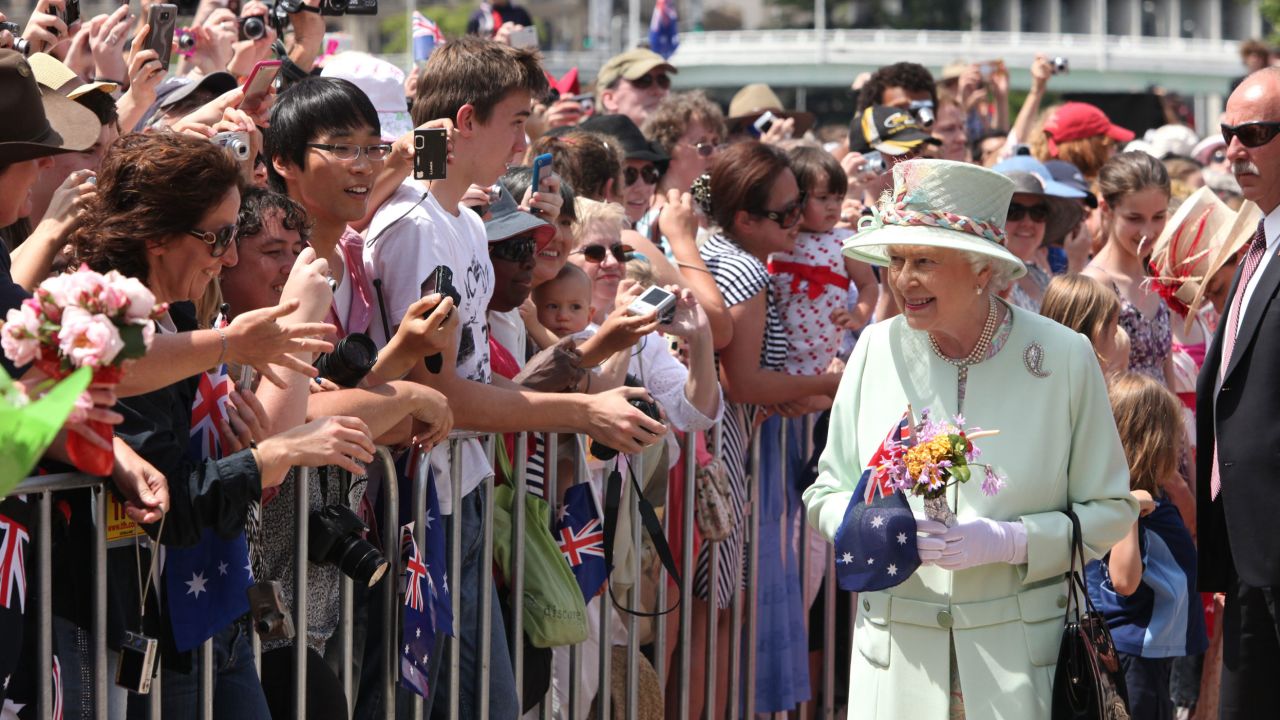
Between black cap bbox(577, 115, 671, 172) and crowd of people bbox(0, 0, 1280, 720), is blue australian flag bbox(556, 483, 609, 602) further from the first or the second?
black cap bbox(577, 115, 671, 172)

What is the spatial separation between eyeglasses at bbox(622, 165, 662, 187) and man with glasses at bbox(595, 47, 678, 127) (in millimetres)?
1711

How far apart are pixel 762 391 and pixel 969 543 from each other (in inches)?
88.9

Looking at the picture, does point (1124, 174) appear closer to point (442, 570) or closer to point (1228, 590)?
point (1228, 590)

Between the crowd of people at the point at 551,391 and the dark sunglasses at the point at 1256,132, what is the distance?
18mm

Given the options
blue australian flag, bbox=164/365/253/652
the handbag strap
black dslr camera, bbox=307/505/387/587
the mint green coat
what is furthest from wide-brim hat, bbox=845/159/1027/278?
blue australian flag, bbox=164/365/253/652

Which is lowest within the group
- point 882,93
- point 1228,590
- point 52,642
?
point 1228,590

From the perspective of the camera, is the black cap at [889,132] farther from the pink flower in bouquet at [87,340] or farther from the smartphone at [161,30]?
the pink flower in bouquet at [87,340]

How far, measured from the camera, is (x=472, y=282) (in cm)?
462

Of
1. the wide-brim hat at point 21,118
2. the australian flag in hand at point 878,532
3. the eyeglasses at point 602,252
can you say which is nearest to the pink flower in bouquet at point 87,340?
the wide-brim hat at point 21,118

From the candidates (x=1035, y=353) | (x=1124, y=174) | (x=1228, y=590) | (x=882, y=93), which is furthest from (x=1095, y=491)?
(x=882, y=93)

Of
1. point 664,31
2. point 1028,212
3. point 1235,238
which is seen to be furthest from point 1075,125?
point 1235,238

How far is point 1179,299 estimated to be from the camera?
268 inches

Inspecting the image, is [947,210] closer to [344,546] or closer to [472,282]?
[472,282]

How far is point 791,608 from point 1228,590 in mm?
1907
